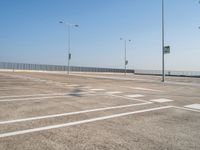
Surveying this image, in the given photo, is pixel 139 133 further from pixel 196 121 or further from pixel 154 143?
pixel 196 121

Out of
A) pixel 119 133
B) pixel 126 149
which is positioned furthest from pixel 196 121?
pixel 126 149

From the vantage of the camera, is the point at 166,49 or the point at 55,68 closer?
the point at 166,49

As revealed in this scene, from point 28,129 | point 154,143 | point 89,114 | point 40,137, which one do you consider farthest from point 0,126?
point 154,143

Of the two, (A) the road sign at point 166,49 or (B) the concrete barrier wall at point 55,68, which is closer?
(A) the road sign at point 166,49

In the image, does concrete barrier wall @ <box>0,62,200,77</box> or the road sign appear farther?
concrete barrier wall @ <box>0,62,200,77</box>

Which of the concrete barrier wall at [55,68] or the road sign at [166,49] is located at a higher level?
the road sign at [166,49]

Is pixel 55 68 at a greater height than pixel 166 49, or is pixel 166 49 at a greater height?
pixel 166 49

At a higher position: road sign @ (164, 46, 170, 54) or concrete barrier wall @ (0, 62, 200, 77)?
road sign @ (164, 46, 170, 54)

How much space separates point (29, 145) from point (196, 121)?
480cm

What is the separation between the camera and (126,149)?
4.02 m

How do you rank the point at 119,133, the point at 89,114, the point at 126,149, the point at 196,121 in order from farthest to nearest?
the point at 89,114 → the point at 196,121 → the point at 119,133 → the point at 126,149

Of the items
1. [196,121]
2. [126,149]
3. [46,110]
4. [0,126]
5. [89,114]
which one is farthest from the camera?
[46,110]

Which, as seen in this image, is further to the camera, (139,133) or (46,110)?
(46,110)

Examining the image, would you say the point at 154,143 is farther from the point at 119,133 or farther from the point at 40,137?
the point at 40,137
